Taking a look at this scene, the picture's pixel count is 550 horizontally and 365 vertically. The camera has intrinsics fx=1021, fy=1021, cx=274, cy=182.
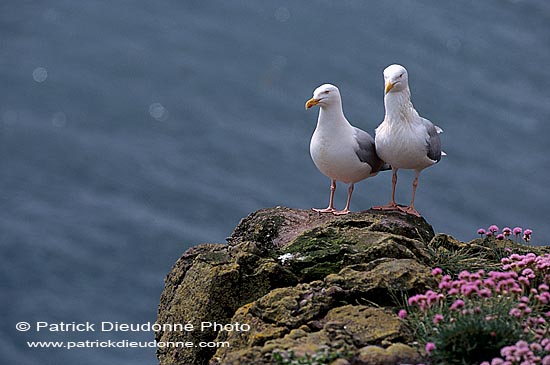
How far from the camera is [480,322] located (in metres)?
4.61

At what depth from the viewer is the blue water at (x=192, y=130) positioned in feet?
62.6

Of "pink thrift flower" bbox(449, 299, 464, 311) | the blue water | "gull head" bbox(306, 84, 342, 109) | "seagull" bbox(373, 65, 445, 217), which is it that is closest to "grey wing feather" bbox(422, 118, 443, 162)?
Result: "seagull" bbox(373, 65, 445, 217)

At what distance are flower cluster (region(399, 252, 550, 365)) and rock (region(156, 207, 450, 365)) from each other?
0.14 metres

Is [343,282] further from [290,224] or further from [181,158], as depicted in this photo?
[181,158]

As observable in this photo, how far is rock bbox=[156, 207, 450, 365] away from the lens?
477 centimetres

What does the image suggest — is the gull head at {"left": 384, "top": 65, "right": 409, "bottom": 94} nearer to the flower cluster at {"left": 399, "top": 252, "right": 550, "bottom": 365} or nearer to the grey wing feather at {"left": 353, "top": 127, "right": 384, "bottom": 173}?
the grey wing feather at {"left": 353, "top": 127, "right": 384, "bottom": 173}

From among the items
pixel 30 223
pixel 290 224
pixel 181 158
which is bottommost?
pixel 290 224

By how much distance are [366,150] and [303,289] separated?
1.87m

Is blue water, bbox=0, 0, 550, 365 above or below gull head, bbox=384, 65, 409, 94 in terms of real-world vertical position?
above

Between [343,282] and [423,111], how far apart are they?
16.5 m

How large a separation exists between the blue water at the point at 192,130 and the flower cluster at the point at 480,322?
1274cm

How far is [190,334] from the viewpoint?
5645mm

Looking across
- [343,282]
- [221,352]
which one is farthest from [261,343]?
[343,282]

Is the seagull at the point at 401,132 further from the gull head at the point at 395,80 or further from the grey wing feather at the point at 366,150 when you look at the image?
the grey wing feather at the point at 366,150
